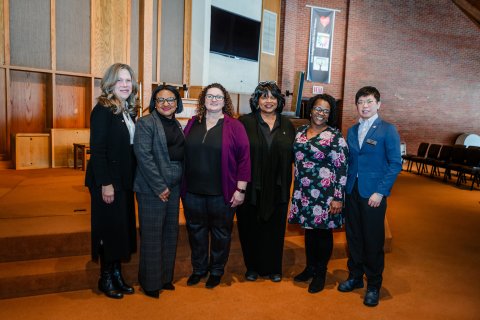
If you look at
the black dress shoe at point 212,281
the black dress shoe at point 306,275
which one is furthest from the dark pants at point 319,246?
the black dress shoe at point 212,281

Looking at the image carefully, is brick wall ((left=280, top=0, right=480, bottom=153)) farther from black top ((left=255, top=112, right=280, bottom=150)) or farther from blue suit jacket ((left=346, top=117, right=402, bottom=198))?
blue suit jacket ((left=346, top=117, right=402, bottom=198))

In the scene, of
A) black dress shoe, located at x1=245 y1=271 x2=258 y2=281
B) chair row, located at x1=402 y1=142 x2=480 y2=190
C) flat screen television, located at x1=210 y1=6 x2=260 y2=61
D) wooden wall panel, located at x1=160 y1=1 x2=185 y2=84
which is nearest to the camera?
black dress shoe, located at x1=245 y1=271 x2=258 y2=281

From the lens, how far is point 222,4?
952cm

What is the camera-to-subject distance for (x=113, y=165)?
241 centimetres

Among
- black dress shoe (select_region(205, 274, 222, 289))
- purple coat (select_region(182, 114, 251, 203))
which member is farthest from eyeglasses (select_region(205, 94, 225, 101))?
black dress shoe (select_region(205, 274, 222, 289))

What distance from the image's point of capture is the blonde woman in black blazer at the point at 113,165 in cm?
238

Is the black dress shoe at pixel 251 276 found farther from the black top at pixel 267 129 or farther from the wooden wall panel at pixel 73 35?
the wooden wall panel at pixel 73 35

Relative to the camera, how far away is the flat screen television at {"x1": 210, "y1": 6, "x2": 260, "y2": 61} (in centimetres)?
947

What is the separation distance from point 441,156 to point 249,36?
544 centimetres

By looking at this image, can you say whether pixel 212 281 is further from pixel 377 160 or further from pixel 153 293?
pixel 377 160

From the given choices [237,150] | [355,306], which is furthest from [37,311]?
[355,306]

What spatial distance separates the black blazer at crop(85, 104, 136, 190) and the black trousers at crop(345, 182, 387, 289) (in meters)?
1.51

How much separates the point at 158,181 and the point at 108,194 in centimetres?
30

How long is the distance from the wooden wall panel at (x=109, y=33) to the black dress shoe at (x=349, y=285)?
19.6 ft
